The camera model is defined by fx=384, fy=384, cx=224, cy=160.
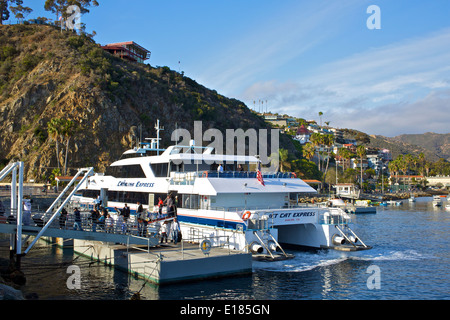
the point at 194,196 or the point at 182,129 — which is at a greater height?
the point at 182,129

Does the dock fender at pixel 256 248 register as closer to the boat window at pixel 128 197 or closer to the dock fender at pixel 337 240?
the dock fender at pixel 337 240

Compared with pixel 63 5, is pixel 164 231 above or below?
below

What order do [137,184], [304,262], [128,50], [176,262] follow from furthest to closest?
[128,50] → [137,184] → [304,262] → [176,262]

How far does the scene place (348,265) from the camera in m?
19.1

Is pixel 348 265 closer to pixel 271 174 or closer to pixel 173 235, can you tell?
pixel 271 174

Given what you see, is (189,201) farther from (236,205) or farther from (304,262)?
(304,262)

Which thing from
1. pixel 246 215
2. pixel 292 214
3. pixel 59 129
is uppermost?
pixel 59 129

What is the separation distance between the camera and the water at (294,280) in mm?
14508

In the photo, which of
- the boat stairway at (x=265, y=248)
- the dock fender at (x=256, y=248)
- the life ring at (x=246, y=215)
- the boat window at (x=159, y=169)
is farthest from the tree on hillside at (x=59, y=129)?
the dock fender at (x=256, y=248)

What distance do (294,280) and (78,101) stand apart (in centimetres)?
6146

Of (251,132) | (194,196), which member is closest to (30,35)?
(251,132)

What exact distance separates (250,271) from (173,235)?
171 inches

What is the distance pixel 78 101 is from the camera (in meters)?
68.4

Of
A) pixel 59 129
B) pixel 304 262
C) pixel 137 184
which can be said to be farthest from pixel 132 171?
pixel 59 129
